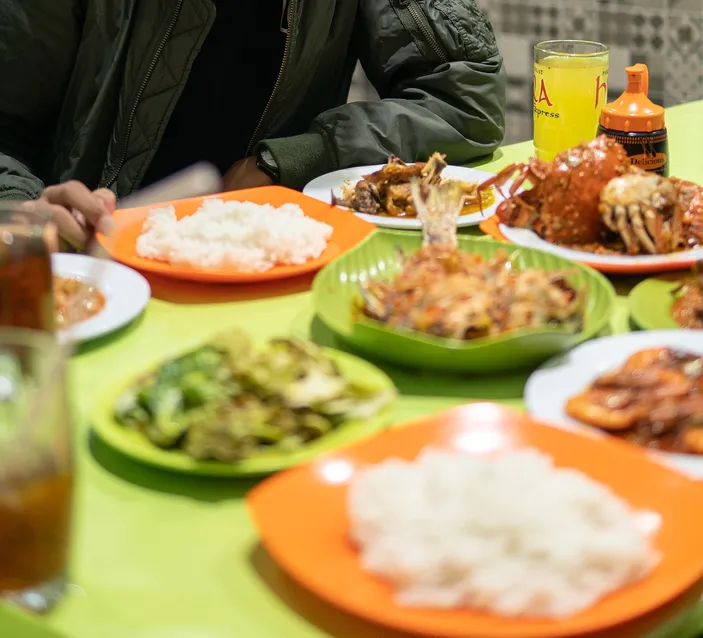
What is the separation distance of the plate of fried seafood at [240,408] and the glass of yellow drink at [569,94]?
1.17m

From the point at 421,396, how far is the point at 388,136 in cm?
109

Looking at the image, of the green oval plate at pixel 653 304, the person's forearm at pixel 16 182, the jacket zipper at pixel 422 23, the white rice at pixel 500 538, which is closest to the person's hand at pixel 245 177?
the person's forearm at pixel 16 182

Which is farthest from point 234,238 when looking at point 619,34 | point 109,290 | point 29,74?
point 619,34

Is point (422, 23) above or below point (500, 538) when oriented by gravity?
above

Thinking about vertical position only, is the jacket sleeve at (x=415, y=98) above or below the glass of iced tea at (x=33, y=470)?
above

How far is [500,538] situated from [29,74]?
174 centimetres

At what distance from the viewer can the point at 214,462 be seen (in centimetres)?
101

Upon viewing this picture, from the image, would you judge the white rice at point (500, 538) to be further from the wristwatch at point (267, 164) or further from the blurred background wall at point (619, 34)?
the blurred background wall at point (619, 34)

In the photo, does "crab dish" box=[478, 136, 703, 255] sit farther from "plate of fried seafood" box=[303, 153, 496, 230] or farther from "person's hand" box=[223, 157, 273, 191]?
"person's hand" box=[223, 157, 273, 191]

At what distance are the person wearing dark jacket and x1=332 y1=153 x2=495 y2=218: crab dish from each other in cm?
24

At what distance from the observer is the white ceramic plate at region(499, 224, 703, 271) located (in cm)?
154

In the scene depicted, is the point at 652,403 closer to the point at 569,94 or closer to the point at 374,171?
the point at 374,171

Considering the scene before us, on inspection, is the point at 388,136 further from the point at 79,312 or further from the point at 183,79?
the point at 79,312

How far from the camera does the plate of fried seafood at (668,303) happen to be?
4.39 ft
